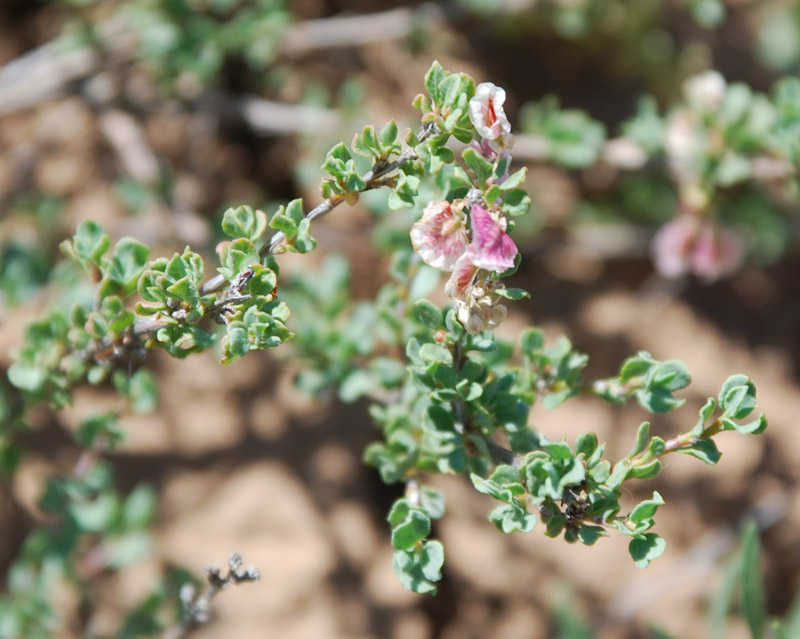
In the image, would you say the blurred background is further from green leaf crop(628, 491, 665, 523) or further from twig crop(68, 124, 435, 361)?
green leaf crop(628, 491, 665, 523)

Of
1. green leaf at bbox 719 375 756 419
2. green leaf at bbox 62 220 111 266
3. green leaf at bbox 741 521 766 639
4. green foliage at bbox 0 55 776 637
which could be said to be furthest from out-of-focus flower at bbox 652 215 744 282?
green leaf at bbox 62 220 111 266

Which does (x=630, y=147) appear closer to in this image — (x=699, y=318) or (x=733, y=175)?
(x=733, y=175)

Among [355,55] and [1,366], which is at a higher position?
[355,55]

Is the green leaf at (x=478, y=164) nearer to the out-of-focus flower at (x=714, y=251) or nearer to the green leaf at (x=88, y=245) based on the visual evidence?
the green leaf at (x=88, y=245)

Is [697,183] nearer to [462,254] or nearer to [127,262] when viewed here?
[462,254]

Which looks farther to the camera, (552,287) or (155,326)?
(552,287)

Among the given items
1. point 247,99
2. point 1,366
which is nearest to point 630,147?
point 247,99

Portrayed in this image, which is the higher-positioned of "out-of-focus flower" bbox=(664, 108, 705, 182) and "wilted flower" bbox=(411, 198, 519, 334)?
"wilted flower" bbox=(411, 198, 519, 334)
